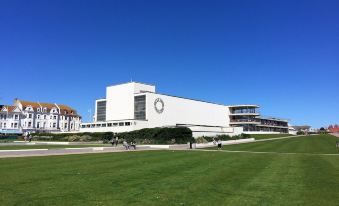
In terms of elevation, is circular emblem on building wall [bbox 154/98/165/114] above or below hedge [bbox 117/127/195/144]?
above

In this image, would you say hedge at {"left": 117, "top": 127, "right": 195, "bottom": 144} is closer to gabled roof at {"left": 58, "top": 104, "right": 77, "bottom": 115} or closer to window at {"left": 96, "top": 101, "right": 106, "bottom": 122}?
window at {"left": 96, "top": 101, "right": 106, "bottom": 122}

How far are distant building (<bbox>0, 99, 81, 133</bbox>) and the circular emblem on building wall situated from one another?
54144 mm

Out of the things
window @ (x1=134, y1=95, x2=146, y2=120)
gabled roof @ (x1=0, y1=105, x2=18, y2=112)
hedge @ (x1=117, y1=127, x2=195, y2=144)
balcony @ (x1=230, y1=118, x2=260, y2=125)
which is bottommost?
hedge @ (x1=117, y1=127, x2=195, y2=144)

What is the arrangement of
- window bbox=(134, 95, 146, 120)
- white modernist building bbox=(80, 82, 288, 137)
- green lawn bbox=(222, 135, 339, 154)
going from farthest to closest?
window bbox=(134, 95, 146, 120) → white modernist building bbox=(80, 82, 288, 137) → green lawn bbox=(222, 135, 339, 154)

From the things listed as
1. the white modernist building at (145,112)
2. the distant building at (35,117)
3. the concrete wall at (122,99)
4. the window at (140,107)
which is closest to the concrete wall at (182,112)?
the white modernist building at (145,112)

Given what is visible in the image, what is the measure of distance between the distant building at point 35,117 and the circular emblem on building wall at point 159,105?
54.1 metres

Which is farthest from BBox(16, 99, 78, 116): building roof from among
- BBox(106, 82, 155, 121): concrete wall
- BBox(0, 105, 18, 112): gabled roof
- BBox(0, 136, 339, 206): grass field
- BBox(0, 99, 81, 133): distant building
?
BBox(0, 136, 339, 206): grass field

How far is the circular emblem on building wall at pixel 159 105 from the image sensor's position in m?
82.4

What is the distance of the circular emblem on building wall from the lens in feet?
270

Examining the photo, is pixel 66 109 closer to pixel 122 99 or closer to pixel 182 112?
pixel 122 99

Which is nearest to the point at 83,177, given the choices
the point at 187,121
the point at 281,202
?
the point at 281,202

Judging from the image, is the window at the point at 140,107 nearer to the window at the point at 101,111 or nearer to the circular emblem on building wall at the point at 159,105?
the circular emblem on building wall at the point at 159,105

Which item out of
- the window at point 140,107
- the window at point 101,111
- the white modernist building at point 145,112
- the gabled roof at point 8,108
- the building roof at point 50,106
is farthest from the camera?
the building roof at point 50,106

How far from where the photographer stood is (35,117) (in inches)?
4488
